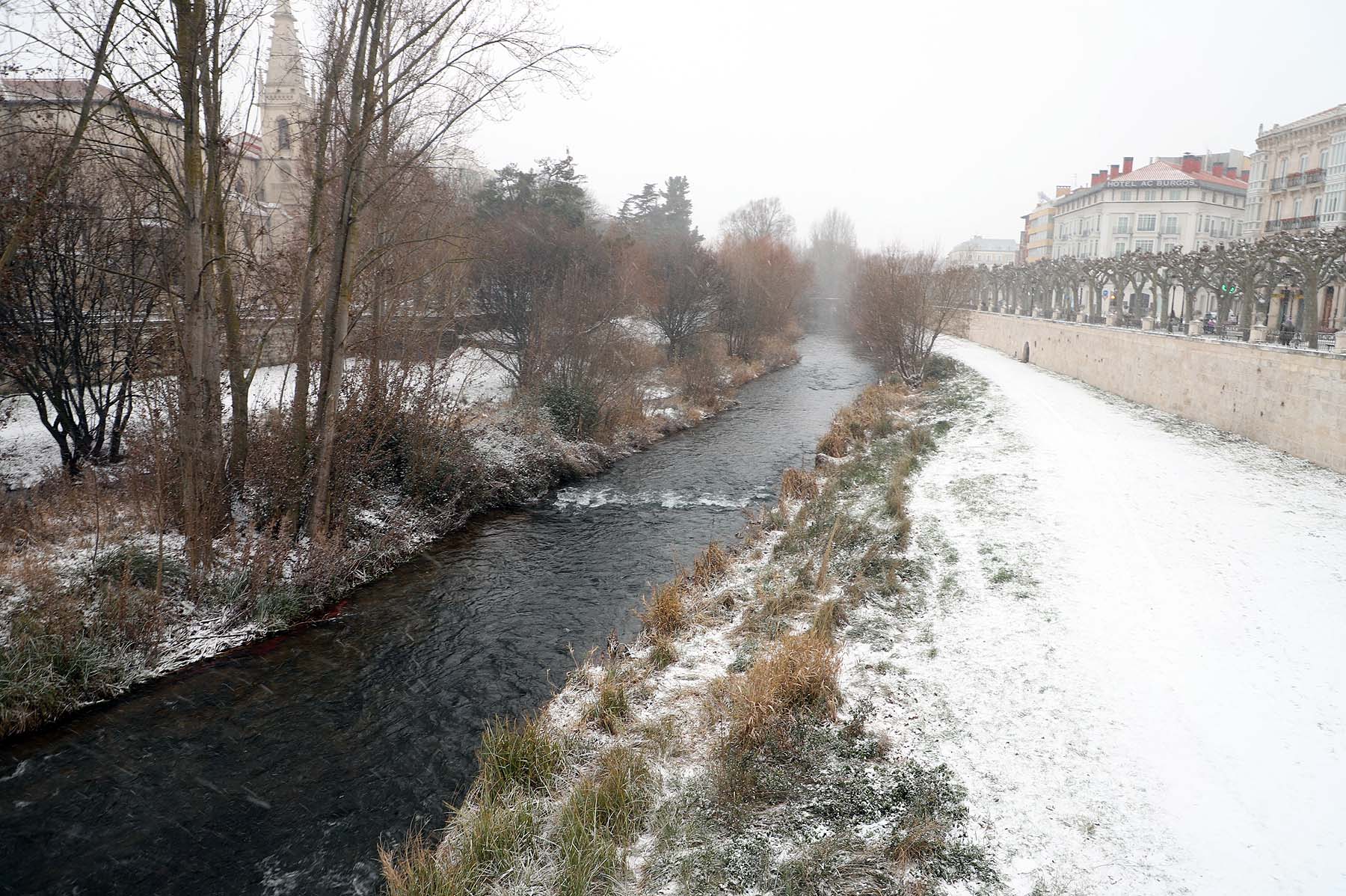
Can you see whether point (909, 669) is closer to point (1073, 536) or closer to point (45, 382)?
point (1073, 536)

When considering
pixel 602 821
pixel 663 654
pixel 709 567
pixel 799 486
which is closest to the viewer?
pixel 602 821

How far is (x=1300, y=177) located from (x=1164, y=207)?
72.7ft

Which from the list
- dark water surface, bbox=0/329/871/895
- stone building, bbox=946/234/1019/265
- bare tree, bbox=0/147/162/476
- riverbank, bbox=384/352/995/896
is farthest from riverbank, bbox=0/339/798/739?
stone building, bbox=946/234/1019/265

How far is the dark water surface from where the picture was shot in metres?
5.53

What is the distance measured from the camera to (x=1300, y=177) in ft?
121

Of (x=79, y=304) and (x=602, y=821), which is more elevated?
(x=79, y=304)

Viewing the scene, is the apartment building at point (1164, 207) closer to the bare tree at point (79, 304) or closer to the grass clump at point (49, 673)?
the bare tree at point (79, 304)

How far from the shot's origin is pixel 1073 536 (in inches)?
416

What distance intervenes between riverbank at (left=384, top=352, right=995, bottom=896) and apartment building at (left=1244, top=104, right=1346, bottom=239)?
123 ft

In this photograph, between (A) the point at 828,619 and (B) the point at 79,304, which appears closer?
(A) the point at 828,619

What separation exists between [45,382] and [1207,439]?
22.7 metres

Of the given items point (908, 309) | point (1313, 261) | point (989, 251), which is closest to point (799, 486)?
point (1313, 261)

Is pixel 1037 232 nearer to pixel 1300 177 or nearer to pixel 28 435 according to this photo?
pixel 1300 177

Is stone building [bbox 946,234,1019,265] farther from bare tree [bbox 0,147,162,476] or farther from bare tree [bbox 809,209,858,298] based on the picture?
bare tree [bbox 0,147,162,476]
